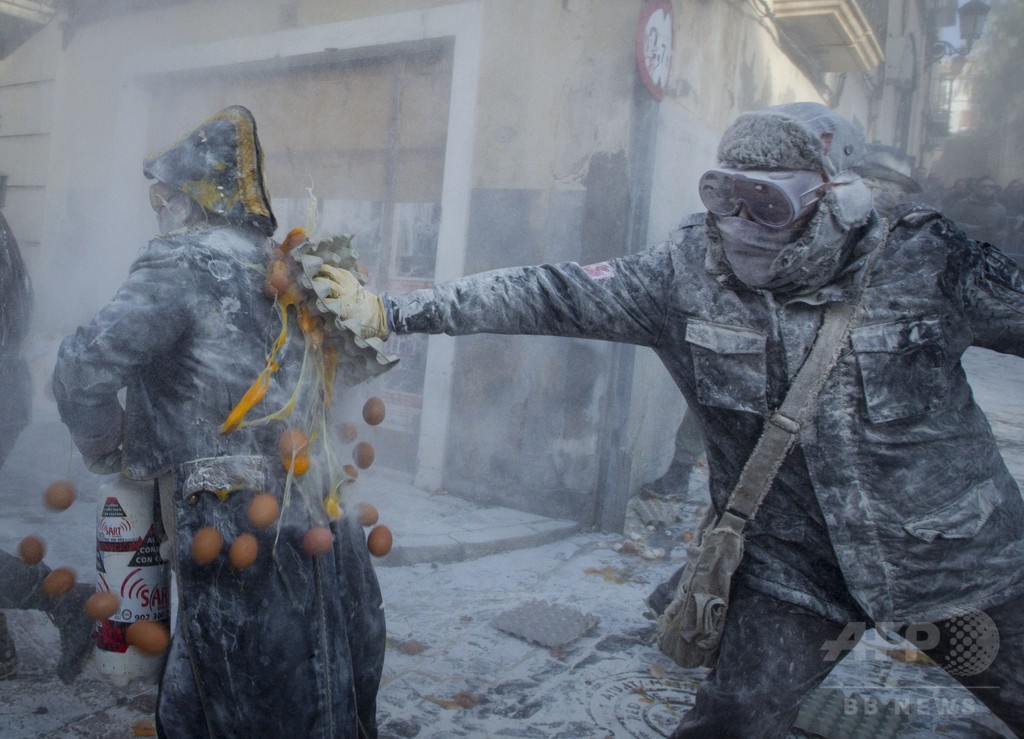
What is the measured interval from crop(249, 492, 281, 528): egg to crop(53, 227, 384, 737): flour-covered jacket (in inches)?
2.5

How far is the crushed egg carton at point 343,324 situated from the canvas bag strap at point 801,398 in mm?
1102

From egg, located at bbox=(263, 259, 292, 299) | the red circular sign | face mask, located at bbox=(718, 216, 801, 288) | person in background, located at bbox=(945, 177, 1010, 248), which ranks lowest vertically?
egg, located at bbox=(263, 259, 292, 299)

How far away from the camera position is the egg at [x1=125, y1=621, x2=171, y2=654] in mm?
2125

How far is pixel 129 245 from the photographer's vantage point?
311 inches

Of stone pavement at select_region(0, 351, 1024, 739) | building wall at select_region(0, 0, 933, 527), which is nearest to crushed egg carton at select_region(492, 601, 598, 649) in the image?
stone pavement at select_region(0, 351, 1024, 739)

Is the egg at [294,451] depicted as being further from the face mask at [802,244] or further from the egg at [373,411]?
the face mask at [802,244]

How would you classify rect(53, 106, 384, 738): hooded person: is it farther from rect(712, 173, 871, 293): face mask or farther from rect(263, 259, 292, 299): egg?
rect(712, 173, 871, 293): face mask

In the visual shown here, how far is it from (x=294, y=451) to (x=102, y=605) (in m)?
0.68

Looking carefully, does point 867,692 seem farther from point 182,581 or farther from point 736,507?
point 182,581

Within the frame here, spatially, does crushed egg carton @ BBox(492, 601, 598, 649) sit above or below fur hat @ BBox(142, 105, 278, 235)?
below

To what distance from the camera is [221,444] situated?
2.11 m

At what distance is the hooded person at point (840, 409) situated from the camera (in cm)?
208

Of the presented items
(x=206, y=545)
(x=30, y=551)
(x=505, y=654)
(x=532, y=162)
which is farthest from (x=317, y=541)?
(x=532, y=162)

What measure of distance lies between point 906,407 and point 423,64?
514 cm
